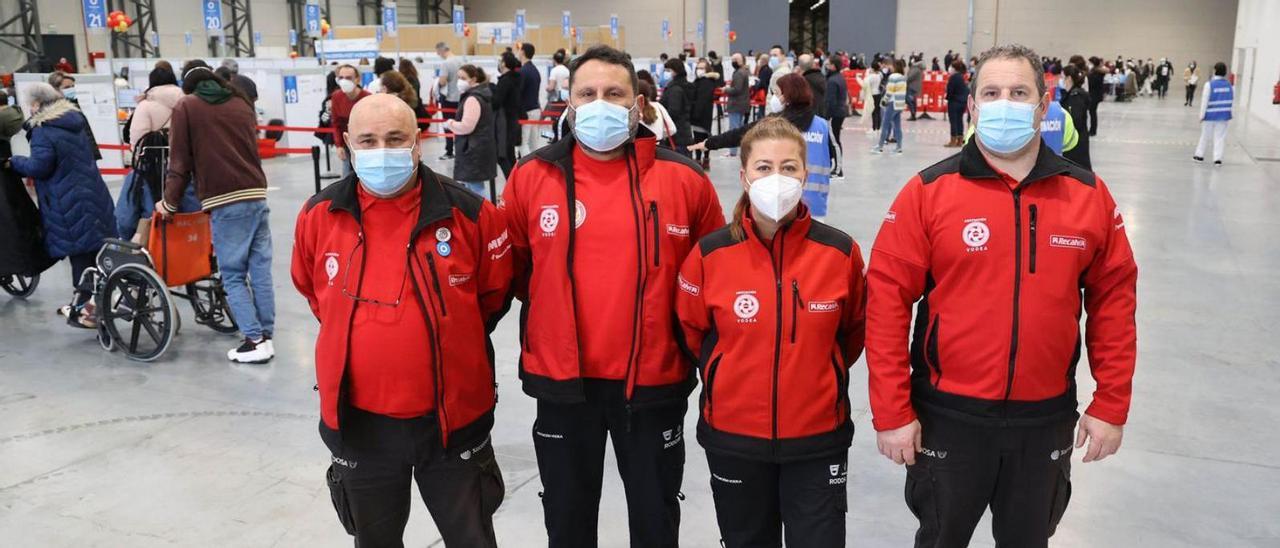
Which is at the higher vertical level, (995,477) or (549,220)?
(549,220)

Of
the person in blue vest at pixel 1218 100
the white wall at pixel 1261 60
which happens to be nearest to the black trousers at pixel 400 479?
the person in blue vest at pixel 1218 100

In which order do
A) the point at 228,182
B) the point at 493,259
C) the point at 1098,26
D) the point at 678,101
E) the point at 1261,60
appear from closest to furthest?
1. the point at 493,259
2. the point at 228,182
3. the point at 678,101
4. the point at 1261,60
5. the point at 1098,26

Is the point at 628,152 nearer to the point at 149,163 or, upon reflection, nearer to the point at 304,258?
the point at 304,258

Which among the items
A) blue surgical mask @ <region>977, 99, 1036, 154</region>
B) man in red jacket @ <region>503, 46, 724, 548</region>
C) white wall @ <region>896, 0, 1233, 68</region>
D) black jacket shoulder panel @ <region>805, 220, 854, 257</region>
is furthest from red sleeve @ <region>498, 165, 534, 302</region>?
white wall @ <region>896, 0, 1233, 68</region>

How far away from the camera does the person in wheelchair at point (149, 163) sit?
19.2 ft

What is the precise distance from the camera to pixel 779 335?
248cm

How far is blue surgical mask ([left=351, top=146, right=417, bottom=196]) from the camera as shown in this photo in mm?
2539

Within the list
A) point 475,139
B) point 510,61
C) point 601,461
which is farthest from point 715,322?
point 510,61

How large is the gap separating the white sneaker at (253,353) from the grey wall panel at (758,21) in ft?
115

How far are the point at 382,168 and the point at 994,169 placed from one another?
1518mm

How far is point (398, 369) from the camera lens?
8.39ft

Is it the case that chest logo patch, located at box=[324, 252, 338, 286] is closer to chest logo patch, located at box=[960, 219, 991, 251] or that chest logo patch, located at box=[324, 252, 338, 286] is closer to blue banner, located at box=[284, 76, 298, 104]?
chest logo patch, located at box=[960, 219, 991, 251]

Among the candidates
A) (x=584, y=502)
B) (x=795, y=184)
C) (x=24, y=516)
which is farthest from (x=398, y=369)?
(x=24, y=516)

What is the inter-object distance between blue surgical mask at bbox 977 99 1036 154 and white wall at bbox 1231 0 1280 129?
22470 millimetres
